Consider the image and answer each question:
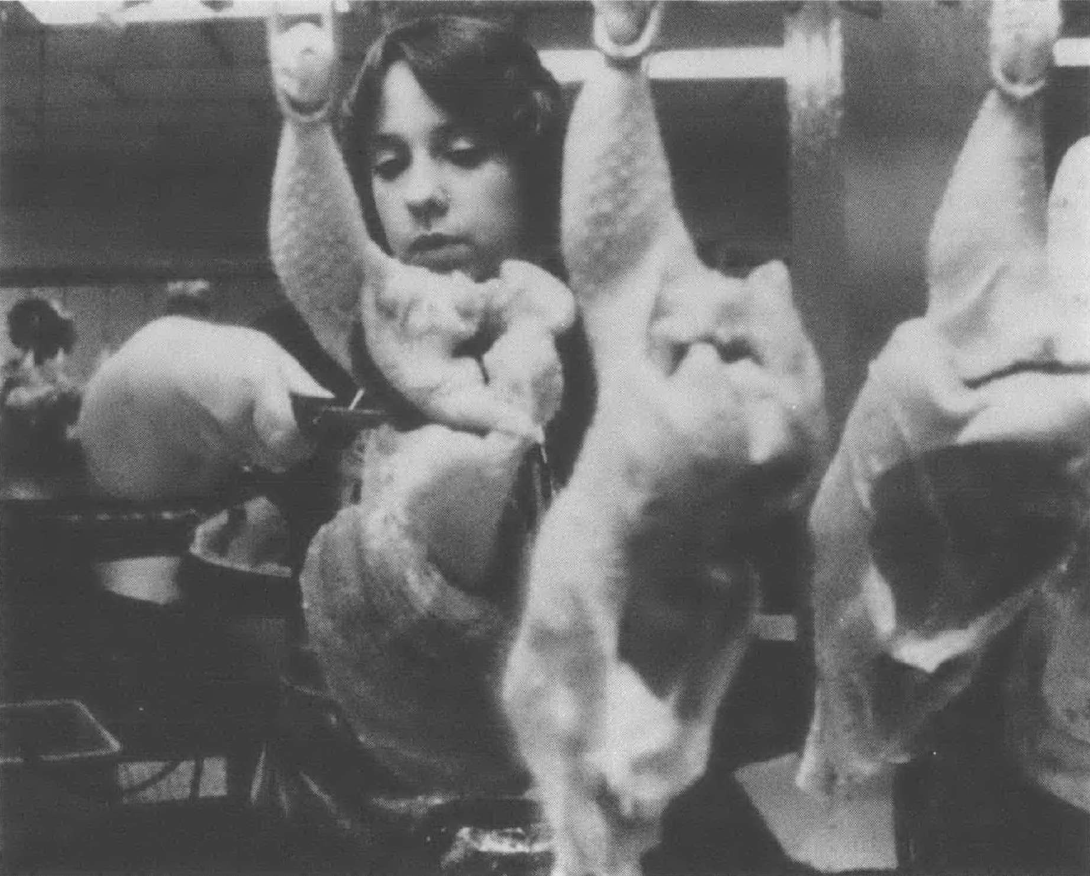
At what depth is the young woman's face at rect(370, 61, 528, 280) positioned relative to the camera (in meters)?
1.29

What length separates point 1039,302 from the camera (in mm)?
1104

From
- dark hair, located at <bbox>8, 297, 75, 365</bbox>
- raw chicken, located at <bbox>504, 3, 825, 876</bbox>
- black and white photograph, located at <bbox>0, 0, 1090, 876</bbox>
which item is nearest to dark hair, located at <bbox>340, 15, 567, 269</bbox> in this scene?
black and white photograph, located at <bbox>0, 0, 1090, 876</bbox>

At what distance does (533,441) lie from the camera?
1218 millimetres

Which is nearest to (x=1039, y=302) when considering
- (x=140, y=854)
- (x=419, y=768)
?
(x=419, y=768)

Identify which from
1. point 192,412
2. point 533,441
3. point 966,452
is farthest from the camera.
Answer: point 192,412

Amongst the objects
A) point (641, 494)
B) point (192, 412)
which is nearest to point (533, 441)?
point (641, 494)

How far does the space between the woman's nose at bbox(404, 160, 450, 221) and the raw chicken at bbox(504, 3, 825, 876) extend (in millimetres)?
144

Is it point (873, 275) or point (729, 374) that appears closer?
point (729, 374)

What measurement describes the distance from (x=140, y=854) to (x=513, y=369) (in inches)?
24.7

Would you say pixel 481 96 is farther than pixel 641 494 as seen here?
Yes

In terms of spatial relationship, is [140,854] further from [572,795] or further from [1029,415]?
[1029,415]

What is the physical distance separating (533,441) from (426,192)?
271mm

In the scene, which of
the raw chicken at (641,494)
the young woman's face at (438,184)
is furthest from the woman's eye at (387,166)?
the raw chicken at (641,494)

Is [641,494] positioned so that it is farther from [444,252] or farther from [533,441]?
[444,252]
